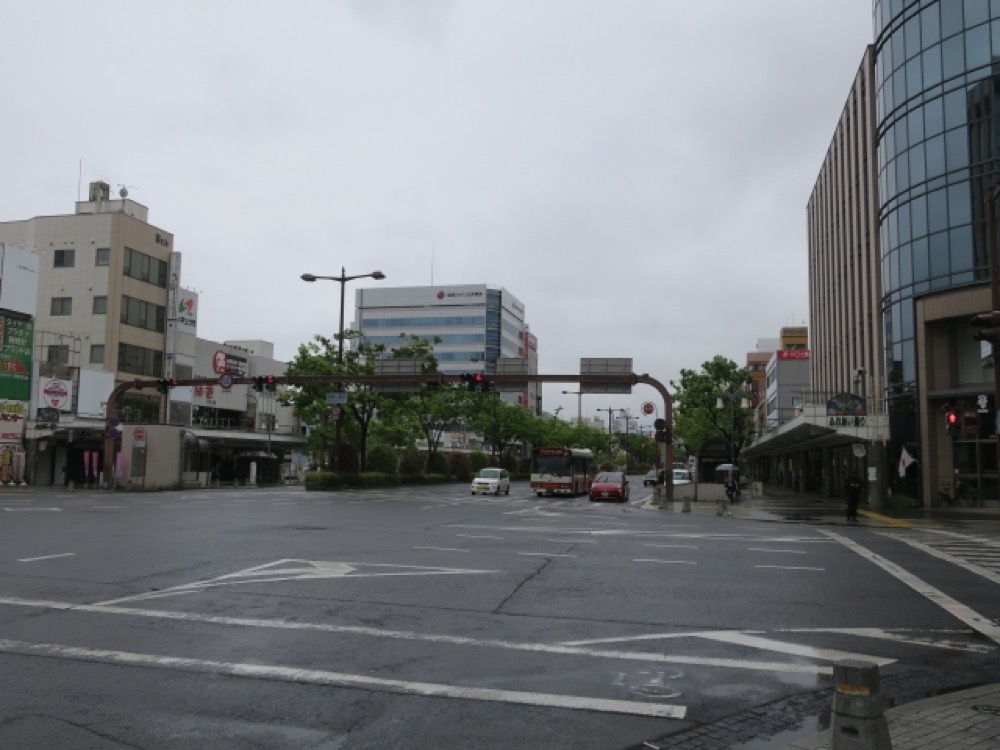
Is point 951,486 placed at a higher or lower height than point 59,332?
lower

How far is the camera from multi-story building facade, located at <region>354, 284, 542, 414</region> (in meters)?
147

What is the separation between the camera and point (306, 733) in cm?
608

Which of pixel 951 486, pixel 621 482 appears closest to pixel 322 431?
pixel 621 482

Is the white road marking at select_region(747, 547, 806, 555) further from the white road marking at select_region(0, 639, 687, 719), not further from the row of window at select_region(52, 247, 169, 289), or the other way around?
the row of window at select_region(52, 247, 169, 289)

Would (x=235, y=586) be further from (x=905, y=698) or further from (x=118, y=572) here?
(x=905, y=698)

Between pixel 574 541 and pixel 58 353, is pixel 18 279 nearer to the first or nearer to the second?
pixel 58 353

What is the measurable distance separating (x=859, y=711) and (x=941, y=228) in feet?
123

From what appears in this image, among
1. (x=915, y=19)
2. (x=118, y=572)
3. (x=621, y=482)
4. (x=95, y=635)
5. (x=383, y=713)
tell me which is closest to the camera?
(x=383, y=713)

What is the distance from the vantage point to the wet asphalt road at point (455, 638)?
20.9 ft

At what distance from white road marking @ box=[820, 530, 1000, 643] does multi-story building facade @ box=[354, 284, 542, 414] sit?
125m

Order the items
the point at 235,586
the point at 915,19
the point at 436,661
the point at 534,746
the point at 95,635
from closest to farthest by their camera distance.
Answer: the point at 534,746 → the point at 436,661 → the point at 95,635 → the point at 235,586 → the point at 915,19

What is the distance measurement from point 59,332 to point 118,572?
183 ft

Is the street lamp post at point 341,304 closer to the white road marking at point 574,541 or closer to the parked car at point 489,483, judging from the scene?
the parked car at point 489,483

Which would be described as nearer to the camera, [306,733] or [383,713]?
[306,733]
